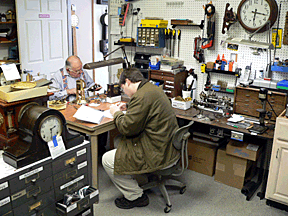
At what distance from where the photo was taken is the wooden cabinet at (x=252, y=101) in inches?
128

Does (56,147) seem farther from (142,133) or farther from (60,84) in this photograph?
(60,84)

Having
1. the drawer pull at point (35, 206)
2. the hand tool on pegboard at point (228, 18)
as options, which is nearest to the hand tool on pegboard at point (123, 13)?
the hand tool on pegboard at point (228, 18)

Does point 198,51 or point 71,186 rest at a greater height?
point 198,51

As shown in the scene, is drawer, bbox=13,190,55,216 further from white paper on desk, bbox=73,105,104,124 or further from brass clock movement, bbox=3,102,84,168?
white paper on desk, bbox=73,105,104,124

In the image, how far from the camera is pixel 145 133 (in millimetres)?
2795

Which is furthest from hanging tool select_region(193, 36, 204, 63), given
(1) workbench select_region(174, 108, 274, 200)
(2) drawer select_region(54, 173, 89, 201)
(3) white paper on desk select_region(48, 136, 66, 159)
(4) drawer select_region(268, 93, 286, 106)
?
(3) white paper on desk select_region(48, 136, 66, 159)

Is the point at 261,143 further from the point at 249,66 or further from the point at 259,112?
the point at 249,66

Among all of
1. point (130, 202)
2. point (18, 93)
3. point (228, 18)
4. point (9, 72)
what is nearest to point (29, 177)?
point (18, 93)

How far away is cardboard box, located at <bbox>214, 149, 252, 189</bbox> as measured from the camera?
11.0ft

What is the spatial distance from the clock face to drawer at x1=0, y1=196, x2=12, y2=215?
484 millimetres

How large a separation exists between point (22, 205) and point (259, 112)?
243 centimetres

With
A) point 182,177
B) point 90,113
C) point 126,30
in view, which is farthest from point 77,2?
point 182,177

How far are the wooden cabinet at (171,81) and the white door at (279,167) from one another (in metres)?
1.47

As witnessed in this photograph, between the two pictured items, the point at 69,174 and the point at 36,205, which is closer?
the point at 36,205
